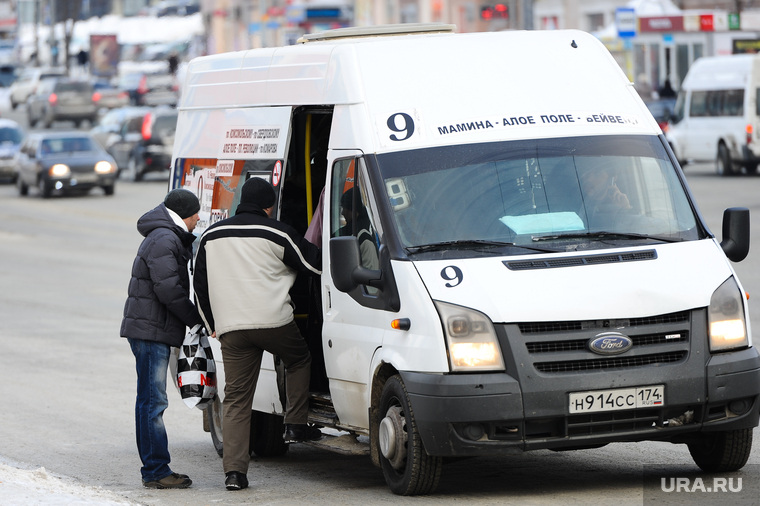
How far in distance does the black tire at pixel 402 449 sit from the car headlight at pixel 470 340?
398 millimetres

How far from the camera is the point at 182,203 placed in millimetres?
8578

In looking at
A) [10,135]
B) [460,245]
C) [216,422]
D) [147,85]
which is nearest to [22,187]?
[10,135]

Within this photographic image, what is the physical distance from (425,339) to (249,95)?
9.44 ft

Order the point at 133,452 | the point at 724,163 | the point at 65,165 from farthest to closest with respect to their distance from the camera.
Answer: the point at 724,163 < the point at 65,165 < the point at 133,452

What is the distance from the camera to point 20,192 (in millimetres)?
37344

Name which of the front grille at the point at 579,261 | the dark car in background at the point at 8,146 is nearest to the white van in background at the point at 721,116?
the dark car in background at the point at 8,146

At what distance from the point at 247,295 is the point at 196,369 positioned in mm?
667

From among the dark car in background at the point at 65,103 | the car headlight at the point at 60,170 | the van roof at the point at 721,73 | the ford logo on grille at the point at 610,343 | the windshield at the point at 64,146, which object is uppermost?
the ford logo on grille at the point at 610,343

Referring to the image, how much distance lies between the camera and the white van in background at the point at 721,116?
34.7 m

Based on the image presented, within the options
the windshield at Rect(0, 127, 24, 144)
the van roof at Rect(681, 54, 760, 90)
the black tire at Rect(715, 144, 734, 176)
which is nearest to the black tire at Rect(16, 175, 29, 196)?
the windshield at Rect(0, 127, 24, 144)

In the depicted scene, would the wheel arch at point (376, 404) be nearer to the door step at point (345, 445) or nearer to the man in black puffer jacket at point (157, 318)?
the door step at point (345, 445)

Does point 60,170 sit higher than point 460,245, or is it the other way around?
point 460,245

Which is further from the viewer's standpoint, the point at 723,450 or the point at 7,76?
the point at 7,76

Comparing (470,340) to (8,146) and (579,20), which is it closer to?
(8,146)
